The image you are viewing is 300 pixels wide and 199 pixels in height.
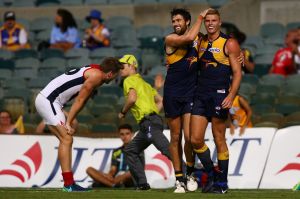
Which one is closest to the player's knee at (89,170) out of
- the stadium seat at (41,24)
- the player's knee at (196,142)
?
the player's knee at (196,142)

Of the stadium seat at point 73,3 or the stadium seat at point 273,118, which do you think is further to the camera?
the stadium seat at point 73,3

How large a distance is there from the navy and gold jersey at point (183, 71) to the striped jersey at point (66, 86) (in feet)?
4.04

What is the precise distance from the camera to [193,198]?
1282 cm

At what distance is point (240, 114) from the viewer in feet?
60.3

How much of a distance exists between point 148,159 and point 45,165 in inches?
70.5

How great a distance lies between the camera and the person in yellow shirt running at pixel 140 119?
15969 millimetres

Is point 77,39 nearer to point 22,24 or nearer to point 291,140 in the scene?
point 22,24

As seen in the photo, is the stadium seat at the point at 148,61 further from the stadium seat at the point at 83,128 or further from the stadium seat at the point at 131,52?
the stadium seat at the point at 83,128

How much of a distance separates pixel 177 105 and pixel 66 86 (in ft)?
5.59

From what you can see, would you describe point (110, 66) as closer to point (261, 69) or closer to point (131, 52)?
point (261, 69)

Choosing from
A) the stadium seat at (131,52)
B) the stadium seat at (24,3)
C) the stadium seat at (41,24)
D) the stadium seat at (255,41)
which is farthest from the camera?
the stadium seat at (24,3)

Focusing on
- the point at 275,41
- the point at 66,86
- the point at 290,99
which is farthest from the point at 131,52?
the point at 66,86

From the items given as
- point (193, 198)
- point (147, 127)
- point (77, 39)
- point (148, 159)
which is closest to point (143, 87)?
point (147, 127)

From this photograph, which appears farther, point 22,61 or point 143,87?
point 22,61
